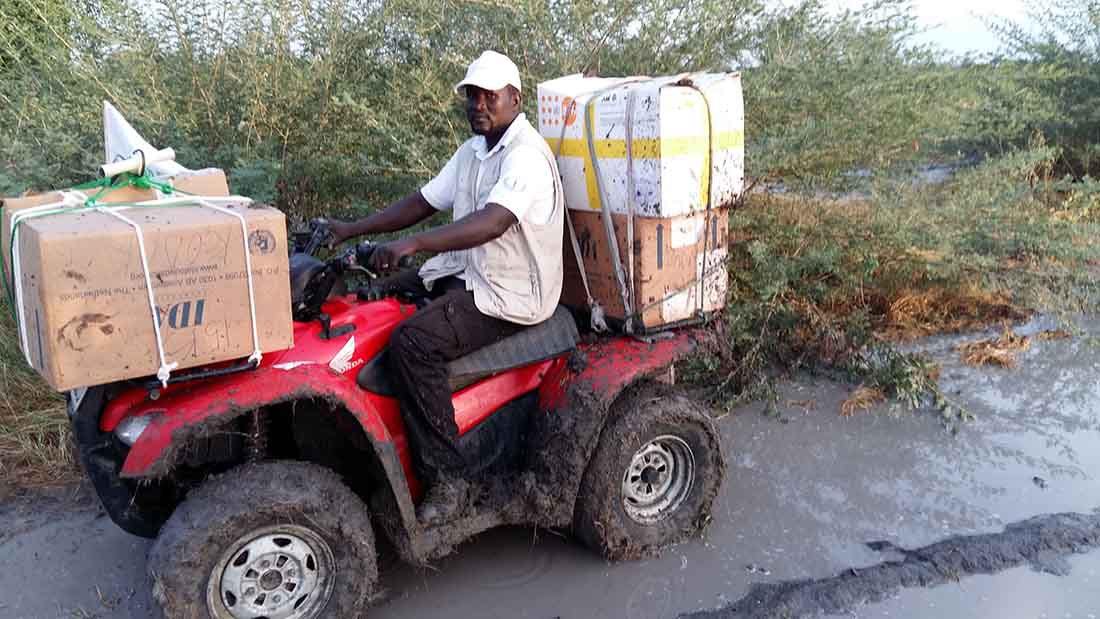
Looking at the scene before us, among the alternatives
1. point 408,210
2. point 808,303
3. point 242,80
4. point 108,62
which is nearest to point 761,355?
point 808,303

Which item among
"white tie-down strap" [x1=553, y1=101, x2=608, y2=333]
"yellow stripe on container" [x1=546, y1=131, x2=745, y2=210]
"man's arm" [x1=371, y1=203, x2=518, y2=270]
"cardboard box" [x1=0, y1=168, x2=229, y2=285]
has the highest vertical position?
"yellow stripe on container" [x1=546, y1=131, x2=745, y2=210]

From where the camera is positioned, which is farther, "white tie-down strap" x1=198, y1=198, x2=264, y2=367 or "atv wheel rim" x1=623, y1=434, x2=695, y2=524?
"atv wheel rim" x1=623, y1=434, x2=695, y2=524

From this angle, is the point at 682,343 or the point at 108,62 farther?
the point at 108,62

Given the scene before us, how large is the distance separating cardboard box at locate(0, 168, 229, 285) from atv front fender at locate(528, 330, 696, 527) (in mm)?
1501

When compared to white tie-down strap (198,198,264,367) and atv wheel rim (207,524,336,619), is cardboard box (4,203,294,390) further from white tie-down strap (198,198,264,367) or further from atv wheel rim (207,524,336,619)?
atv wheel rim (207,524,336,619)

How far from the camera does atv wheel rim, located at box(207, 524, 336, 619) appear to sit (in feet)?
9.13

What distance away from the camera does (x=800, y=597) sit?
129 inches

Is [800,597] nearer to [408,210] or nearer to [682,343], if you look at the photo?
[682,343]

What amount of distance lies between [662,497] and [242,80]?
3528mm

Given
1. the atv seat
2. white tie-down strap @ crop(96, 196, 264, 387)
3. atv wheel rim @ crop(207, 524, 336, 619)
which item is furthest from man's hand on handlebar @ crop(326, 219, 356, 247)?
A: atv wheel rim @ crop(207, 524, 336, 619)

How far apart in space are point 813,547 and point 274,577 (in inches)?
86.8

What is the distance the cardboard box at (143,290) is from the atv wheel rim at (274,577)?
641mm

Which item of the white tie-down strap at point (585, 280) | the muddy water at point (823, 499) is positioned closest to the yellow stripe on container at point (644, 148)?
the white tie-down strap at point (585, 280)

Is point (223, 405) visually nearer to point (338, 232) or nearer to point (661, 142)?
point (338, 232)
